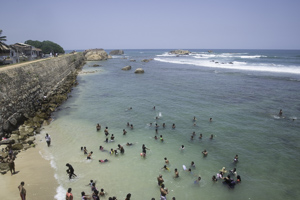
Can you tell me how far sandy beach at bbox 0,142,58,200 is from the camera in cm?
1191

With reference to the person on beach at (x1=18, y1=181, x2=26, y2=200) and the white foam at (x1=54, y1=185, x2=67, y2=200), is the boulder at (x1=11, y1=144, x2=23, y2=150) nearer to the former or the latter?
the white foam at (x1=54, y1=185, x2=67, y2=200)

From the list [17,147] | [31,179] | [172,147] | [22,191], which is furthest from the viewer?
[172,147]

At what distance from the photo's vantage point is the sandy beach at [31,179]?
39.1 ft

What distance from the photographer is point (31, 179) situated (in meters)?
13.3

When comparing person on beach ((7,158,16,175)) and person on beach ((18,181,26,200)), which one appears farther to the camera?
person on beach ((7,158,16,175))

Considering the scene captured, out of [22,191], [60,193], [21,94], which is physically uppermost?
[21,94]

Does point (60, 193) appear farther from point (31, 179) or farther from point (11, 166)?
point (11, 166)

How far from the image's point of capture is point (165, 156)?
16.5 m

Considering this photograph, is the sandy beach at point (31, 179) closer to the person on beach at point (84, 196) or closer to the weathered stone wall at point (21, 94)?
the person on beach at point (84, 196)

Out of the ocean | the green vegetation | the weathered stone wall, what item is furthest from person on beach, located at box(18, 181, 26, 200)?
the green vegetation

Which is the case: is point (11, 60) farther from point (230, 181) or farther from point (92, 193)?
point (230, 181)

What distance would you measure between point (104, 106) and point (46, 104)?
8.16m

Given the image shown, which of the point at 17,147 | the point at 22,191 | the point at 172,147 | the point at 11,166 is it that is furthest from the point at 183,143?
the point at 17,147

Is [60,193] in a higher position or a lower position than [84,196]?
lower
